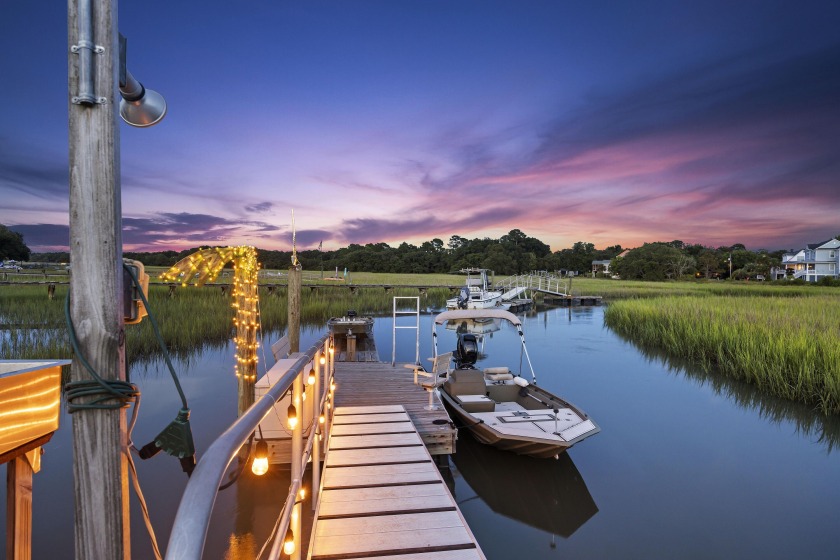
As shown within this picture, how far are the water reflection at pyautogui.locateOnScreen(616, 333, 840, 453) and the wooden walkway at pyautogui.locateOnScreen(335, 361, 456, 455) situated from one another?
7539 millimetres

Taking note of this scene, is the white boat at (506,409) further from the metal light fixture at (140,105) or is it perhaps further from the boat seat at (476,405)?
the metal light fixture at (140,105)

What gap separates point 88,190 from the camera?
150cm

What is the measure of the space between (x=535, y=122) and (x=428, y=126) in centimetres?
666

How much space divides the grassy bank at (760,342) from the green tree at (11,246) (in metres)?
76.3

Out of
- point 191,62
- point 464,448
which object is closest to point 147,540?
point 464,448

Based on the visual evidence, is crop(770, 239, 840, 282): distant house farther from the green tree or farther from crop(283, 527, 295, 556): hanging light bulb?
the green tree

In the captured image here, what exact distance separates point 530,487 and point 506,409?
172 cm

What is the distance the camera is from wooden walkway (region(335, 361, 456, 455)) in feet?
19.5

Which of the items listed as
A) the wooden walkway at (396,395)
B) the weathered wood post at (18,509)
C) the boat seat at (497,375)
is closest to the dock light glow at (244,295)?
the wooden walkway at (396,395)

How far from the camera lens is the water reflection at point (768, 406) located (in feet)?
27.4

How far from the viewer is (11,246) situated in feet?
189

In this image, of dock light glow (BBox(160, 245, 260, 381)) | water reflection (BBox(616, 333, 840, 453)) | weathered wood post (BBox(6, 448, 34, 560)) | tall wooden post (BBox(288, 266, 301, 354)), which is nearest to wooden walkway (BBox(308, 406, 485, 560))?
weathered wood post (BBox(6, 448, 34, 560))

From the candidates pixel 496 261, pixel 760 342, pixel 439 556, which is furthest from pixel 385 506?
pixel 496 261

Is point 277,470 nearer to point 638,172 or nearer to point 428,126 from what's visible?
point 428,126
